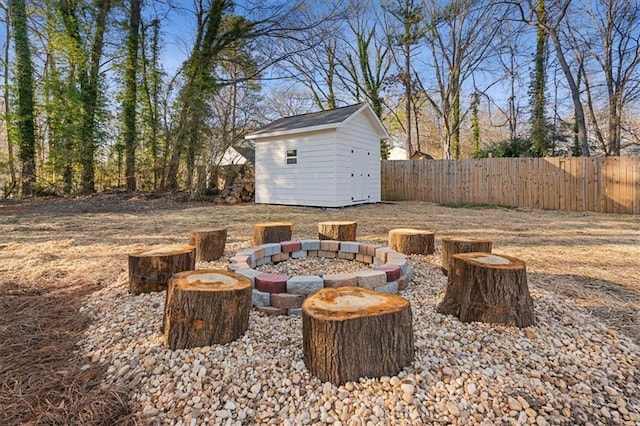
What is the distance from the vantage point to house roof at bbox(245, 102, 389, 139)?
9.03 m

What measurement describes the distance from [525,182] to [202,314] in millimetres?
10196

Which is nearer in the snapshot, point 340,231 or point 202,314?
point 202,314

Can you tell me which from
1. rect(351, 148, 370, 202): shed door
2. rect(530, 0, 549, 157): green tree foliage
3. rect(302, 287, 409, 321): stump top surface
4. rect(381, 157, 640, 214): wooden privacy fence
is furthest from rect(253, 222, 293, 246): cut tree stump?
rect(530, 0, 549, 157): green tree foliage

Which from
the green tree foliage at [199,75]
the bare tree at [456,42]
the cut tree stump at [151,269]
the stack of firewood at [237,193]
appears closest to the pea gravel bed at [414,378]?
the cut tree stump at [151,269]

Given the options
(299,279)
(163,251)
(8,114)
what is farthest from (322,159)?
(8,114)

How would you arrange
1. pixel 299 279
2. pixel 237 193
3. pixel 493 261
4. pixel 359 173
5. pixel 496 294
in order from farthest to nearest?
pixel 237 193
pixel 359 173
pixel 299 279
pixel 493 261
pixel 496 294

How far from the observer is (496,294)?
1863 millimetres

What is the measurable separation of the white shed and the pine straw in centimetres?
723

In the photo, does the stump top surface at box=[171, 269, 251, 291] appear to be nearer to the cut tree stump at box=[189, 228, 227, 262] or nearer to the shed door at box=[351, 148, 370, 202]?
the cut tree stump at box=[189, 228, 227, 262]

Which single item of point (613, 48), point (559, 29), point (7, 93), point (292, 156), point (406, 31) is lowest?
point (292, 156)

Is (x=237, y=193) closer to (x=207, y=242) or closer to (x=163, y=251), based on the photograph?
(x=207, y=242)

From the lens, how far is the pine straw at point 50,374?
4.19 feet

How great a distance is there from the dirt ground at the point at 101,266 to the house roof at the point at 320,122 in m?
3.02

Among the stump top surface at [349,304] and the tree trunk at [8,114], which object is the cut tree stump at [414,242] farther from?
the tree trunk at [8,114]
